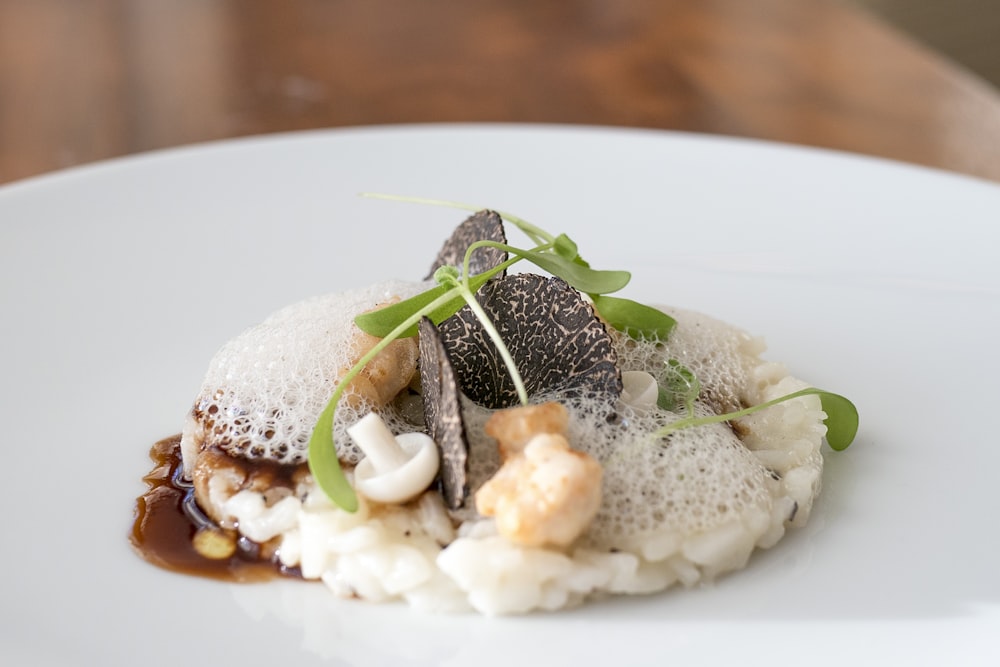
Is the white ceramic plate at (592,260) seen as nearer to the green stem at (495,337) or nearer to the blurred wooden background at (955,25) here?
the green stem at (495,337)

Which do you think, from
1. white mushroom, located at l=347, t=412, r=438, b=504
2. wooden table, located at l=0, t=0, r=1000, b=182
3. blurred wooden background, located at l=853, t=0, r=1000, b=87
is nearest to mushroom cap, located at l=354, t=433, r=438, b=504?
white mushroom, located at l=347, t=412, r=438, b=504

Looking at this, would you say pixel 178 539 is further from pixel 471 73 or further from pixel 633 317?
pixel 471 73

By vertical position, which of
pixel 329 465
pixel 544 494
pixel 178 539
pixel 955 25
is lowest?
pixel 178 539

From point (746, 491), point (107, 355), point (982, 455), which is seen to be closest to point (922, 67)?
point (982, 455)

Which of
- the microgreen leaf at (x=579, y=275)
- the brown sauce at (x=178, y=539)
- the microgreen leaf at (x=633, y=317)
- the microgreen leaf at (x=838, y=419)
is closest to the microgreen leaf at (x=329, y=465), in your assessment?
the brown sauce at (x=178, y=539)

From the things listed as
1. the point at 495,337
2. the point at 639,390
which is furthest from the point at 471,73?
the point at 495,337
